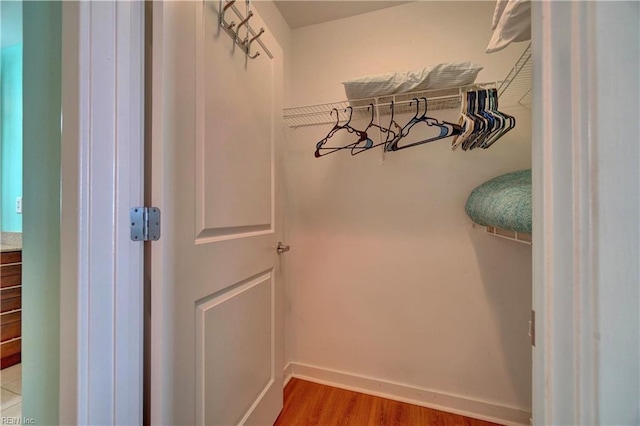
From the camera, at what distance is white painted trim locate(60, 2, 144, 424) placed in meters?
0.56

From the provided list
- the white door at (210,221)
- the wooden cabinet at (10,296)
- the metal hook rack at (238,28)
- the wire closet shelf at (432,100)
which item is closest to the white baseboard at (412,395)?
the white door at (210,221)

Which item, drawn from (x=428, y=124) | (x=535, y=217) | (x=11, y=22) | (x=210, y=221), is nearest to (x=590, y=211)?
(x=535, y=217)

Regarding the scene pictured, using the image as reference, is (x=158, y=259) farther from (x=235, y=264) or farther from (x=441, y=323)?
(x=441, y=323)

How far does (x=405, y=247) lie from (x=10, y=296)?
1728mm

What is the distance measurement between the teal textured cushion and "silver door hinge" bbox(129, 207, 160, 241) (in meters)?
1.09

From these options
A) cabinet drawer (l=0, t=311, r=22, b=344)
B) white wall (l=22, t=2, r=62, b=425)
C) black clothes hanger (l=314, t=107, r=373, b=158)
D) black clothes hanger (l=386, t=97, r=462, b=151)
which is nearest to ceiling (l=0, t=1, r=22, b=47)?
white wall (l=22, t=2, r=62, b=425)

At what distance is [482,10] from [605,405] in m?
1.81

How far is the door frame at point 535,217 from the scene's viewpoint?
0.35 metres

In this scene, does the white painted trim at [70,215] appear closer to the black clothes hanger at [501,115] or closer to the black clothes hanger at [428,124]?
the black clothes hanger at [428,124]

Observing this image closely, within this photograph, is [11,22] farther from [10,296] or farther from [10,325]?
[10,325]

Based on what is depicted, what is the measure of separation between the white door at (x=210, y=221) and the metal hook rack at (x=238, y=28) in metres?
0.02

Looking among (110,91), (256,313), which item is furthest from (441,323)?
(110,91)

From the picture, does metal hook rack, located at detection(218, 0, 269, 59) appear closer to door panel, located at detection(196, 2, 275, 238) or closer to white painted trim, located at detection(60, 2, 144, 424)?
door panel, located at detection(196, 2, 275, 238)

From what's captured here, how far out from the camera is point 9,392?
37.8 inches
